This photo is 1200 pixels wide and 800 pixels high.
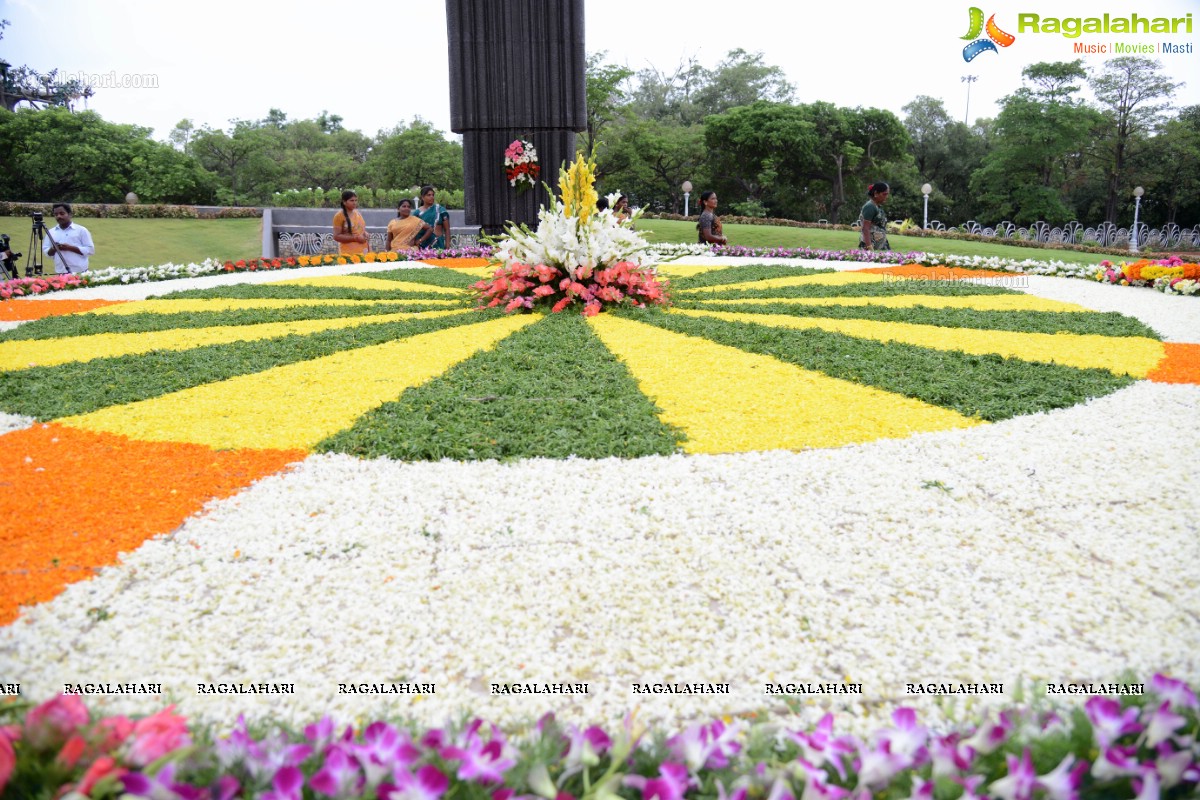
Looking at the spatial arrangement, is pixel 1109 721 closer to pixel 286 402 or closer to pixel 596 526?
pixel 596 526

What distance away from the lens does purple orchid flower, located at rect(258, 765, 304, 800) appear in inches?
56.2

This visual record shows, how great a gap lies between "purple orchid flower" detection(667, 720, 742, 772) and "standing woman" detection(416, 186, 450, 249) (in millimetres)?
11991

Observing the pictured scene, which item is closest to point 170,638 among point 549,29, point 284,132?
point 549,29

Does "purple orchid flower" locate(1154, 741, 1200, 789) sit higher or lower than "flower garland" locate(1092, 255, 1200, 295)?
lower

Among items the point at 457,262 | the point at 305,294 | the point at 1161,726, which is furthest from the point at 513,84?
the point at 1161,726

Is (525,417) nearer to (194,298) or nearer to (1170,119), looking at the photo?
A: (194,298)

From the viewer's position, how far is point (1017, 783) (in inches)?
57.3

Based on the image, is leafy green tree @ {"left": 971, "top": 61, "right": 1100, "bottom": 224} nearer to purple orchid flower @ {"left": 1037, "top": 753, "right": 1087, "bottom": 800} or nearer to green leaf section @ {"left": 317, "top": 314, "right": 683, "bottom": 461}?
green leaf section @ {"left": 317, "top": 314, "right": 683, "bottom": 461}

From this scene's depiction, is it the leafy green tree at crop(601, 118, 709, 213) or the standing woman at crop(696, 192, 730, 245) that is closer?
the standing woman at crop(696, 192, 730, 245)

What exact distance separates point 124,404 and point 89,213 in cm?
2514

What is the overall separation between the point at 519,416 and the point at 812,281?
6.83 meters

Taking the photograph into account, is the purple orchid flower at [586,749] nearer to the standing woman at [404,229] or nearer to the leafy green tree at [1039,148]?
the standing woman at [404,229]

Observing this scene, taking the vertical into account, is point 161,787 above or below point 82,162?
below

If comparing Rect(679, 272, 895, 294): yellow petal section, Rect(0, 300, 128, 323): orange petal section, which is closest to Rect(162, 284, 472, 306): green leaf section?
Rect(0, 300, 128, 323): orange petal section
